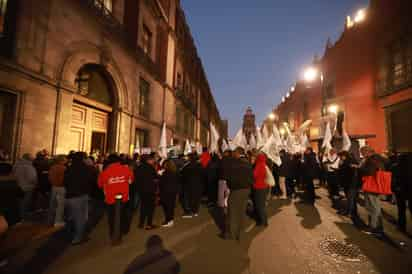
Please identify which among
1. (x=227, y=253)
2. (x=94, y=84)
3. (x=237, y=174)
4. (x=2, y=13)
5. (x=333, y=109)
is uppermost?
(x=333, y=109)

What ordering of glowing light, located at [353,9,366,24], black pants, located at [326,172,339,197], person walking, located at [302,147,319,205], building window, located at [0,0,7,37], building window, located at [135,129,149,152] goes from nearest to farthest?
building window, located at [0,0,7,37] → person walking, located at [302,147,319,205] → black pants, located at [326,172,339,197] → building window, located at [135,129,149,152] → glowing light, located at [353,9,366,24]

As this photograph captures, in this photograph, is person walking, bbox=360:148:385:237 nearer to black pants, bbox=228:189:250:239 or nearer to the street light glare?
black pants, bbox=228:189:250:239

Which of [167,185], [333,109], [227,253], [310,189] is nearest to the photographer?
[227,253]

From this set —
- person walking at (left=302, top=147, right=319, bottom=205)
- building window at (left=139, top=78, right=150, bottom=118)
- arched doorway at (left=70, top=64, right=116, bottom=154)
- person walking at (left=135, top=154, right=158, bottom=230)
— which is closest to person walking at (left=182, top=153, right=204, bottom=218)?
person walking at (left=135, top=154, right=158, bottom=230)

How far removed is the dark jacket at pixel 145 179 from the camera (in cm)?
482

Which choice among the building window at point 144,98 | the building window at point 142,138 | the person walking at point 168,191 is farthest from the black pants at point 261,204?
the building window at point 144,98

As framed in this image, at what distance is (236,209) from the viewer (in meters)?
4.25

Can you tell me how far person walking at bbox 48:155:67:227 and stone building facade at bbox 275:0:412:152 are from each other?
1403 cm

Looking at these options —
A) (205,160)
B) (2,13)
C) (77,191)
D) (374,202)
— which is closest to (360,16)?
(374,202)

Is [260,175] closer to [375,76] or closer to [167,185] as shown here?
[167,185]

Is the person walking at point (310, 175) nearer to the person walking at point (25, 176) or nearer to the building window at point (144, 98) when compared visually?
the person walking at point (25, 176)

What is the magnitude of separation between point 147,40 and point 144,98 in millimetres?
4733

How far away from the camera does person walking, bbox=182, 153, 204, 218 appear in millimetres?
6258

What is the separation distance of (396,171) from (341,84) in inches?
640
